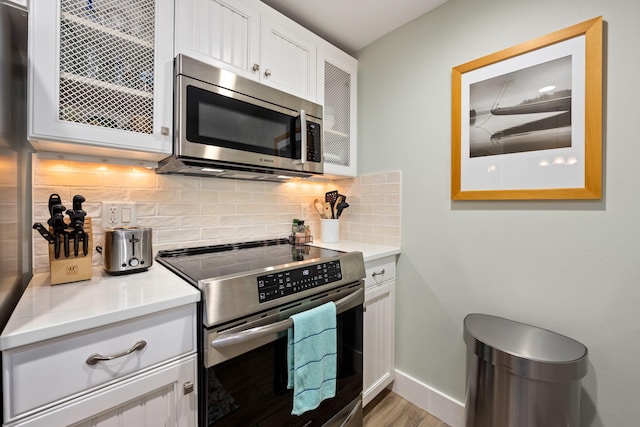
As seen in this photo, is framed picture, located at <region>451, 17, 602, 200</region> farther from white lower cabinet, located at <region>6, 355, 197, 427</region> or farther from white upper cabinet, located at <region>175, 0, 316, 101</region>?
white lower cabinet, located at <region>6, 355, 197, 427</region>

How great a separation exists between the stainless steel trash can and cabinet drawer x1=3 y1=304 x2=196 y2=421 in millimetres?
1183

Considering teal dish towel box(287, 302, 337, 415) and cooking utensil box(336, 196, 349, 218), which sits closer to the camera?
teal dish towel box(287, 302, 337, 415)

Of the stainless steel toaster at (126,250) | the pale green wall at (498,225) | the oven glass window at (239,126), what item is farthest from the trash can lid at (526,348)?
the stainless steel toaster at (126,250)

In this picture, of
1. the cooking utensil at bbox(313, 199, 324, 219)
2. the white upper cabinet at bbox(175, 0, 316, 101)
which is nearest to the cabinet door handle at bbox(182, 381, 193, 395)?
the white upper cabinet at bbox(175, 0, 316, 101)

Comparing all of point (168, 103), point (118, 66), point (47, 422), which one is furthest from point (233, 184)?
point (47, 422)

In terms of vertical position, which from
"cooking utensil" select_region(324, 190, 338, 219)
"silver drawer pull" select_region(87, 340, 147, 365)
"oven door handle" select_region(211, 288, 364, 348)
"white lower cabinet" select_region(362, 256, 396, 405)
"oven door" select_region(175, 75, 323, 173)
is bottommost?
"white lower cabinet" select_region(362, 256, 396, 405)

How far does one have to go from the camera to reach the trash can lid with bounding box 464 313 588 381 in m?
0.99

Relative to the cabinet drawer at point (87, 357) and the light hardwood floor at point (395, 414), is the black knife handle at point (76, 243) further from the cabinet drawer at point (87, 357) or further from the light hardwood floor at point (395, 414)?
the light hardwood floor at point (395, 414)

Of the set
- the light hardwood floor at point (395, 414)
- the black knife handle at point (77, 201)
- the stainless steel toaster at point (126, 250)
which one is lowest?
the light hardwood floor at point (395, 414)

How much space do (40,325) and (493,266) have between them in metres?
1.77

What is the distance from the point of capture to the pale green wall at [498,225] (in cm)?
108

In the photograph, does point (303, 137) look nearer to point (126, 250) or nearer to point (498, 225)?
point (126, 250)

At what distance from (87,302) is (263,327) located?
54 centimetres

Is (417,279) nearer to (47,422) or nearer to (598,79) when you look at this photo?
(598,79)
